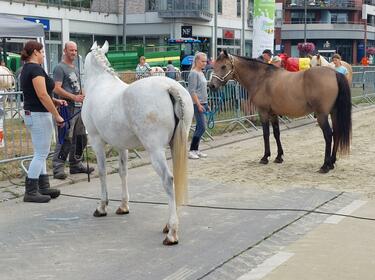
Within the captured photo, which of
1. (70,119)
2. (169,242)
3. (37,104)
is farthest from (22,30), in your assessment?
(169,242)

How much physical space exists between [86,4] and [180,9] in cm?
752

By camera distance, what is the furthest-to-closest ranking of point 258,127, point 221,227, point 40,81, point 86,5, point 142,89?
point 86,5 → point 258,127 → point 40,81 → point 221,227 → point 142,89

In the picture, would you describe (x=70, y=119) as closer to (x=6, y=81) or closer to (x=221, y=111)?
(x=221, y=111)

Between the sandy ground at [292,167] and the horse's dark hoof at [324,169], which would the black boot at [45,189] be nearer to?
the sandy ground at [292,167]

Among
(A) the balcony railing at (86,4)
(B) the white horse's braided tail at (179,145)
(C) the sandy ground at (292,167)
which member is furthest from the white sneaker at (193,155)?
(A) the balcony railing at (86,4)

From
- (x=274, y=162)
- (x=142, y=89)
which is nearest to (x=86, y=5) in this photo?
(x=274, y=162)

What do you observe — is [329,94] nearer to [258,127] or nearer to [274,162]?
[274,162]

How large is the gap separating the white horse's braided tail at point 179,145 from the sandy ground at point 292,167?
2623mm

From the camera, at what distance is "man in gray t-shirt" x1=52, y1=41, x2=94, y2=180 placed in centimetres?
832

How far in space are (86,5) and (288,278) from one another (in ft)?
136

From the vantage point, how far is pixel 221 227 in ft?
20.1

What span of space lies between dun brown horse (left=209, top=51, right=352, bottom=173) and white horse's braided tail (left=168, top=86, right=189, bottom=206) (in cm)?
408

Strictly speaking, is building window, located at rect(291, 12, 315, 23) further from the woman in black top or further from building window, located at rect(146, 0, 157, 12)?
the woman in black top

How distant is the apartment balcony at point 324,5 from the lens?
81125mm
